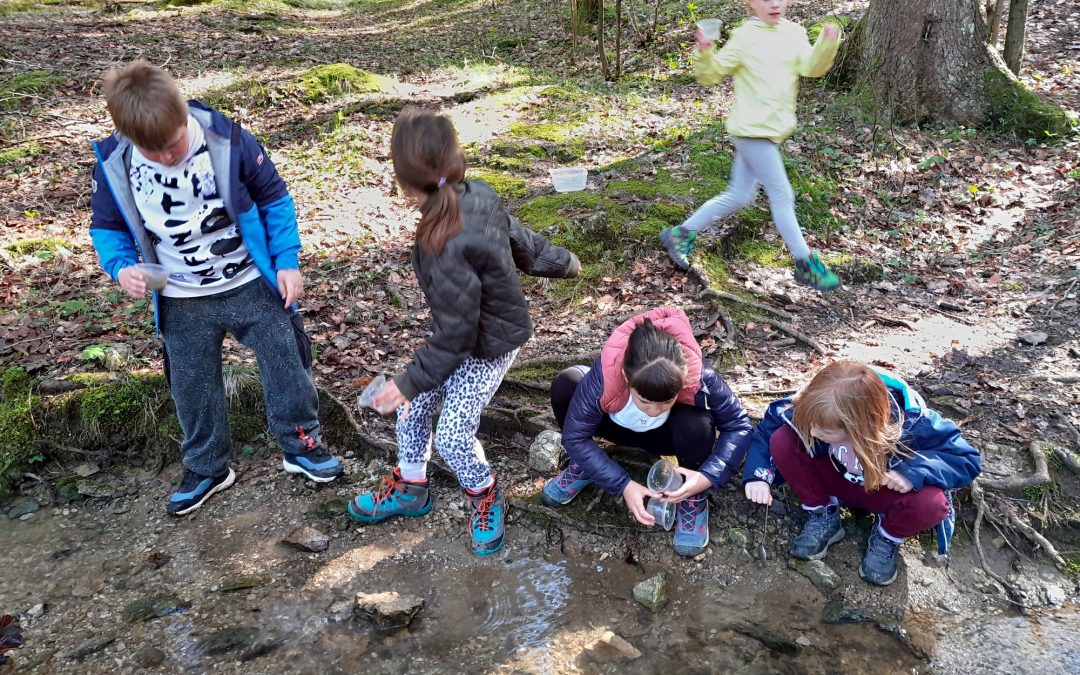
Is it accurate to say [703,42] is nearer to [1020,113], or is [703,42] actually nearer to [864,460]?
[864,460]

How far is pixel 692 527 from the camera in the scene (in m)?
3.20

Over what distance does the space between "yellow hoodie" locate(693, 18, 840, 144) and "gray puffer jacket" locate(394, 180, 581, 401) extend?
2.01 m

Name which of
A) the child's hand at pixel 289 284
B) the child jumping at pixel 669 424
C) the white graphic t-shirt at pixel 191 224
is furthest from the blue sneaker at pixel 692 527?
the white graphic t-shirt at pixel 191 224

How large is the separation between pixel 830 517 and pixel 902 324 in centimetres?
208

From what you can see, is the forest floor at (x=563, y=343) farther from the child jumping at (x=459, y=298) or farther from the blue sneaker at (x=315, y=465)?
the child jumping at (x=459, y=298)

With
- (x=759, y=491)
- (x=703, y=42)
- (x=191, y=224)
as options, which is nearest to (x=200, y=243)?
(x=191, y=224)

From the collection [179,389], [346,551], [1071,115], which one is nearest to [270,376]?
[179,389]

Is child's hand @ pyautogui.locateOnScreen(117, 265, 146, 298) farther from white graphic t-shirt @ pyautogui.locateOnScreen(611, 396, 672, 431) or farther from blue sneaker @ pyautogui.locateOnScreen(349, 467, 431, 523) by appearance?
white graphic t-shirt @ pyautogui.locateOnScreen(611, 396, 672, 431)

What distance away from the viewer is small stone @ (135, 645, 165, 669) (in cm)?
270

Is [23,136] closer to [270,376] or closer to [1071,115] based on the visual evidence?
[270,376]

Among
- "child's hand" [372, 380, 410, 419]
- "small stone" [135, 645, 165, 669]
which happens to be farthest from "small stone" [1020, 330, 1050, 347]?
"small stone" [135, 645, 165, 669]

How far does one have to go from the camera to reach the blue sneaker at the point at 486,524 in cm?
324

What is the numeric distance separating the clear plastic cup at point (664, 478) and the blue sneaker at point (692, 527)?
0.42 feet

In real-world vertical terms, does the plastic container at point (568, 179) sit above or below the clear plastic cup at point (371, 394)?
above
